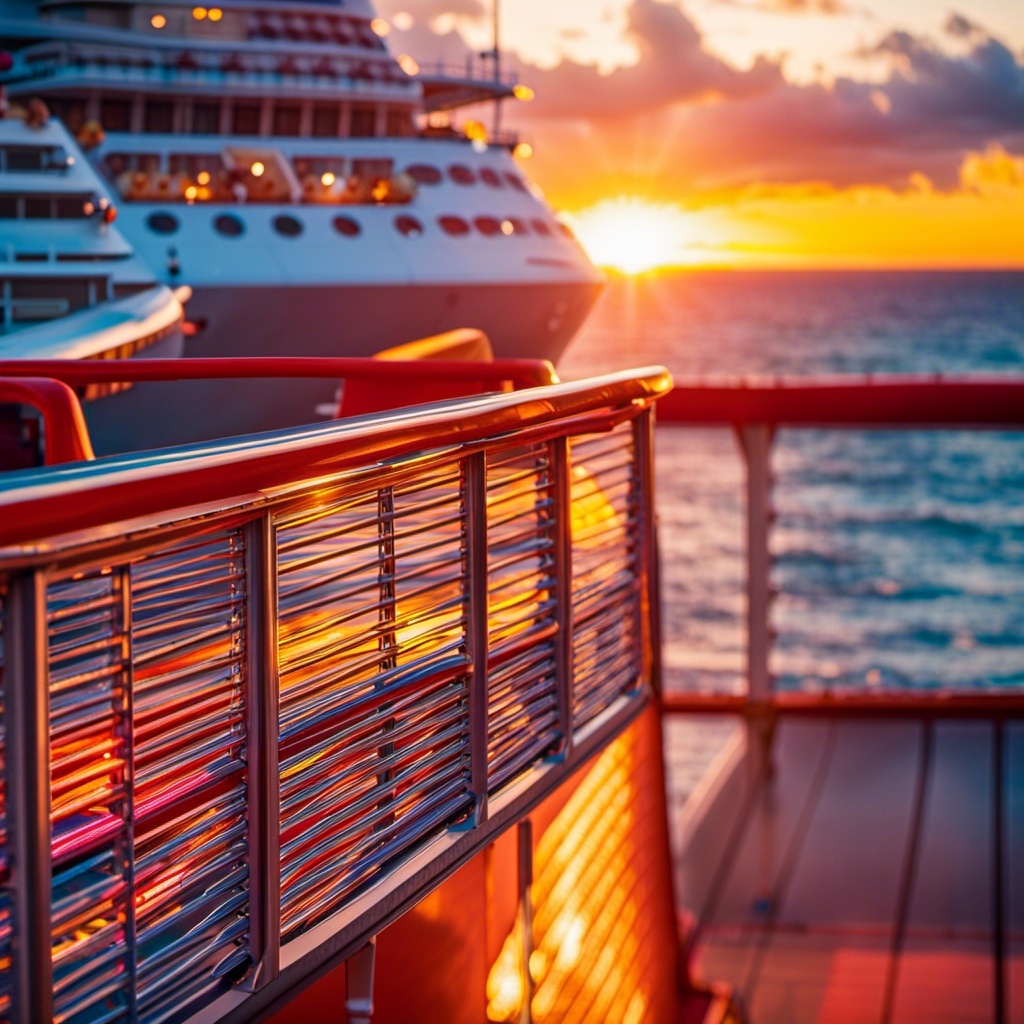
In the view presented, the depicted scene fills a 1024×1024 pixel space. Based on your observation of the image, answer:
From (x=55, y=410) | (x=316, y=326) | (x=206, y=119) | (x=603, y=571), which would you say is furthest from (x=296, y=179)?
(x=55, y=410)

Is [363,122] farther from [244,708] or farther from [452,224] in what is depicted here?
[244,708]

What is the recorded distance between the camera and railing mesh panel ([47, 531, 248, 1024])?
955 mm

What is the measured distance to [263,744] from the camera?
3.65ft

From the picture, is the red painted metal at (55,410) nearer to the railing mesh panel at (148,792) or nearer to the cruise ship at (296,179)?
the railing mesh panel at (148,792)

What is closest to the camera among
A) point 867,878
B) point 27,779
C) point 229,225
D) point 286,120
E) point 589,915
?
point 27,779

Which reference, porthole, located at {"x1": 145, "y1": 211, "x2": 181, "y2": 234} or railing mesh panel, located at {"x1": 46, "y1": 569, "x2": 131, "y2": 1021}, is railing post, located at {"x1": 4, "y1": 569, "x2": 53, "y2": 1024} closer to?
railing mesh panel, located at {"x1": 46, "y1": 569, "x2": 131, "y2": 1021}

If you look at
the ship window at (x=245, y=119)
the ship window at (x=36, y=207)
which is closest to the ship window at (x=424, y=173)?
the ship window at (x=245, y=119)

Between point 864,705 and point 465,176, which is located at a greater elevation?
point 465,176

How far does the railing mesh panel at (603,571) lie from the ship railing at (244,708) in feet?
0.72

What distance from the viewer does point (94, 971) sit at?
39.0 inches

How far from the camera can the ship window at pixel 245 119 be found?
72.6 ft

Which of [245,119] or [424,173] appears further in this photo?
[424,173]

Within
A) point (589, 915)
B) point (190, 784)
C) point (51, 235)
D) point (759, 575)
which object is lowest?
point (589, 915)

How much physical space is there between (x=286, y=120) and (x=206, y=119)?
126 cm
